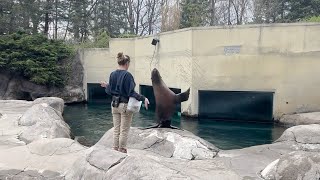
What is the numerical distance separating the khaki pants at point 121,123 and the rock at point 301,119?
902cm

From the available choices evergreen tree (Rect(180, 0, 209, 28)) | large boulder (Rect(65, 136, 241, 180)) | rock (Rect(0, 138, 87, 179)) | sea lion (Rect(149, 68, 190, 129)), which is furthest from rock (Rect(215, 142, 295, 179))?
evergreen tree (Rect(180, 0, 209, 28))

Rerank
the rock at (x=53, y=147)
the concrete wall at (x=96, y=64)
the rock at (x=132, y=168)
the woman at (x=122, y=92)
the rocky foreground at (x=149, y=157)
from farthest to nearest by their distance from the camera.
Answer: the concrete wall at (x=96, y=64) → the rock at (x=53, y=147) → the woman at (x=122, y=92) → the rocky foreground at (x=149, y=157) → the rock at (x=132, y=168)

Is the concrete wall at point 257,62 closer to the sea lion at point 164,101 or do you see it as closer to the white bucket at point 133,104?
the sea lion at point 164,101

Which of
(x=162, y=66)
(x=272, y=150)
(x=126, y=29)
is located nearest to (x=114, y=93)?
(x=272, y=150)

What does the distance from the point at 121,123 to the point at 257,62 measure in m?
9.76

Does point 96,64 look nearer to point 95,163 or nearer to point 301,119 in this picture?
point 301,119

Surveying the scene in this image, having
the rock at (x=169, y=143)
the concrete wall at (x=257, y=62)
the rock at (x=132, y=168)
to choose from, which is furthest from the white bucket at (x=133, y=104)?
the concrete wall at (x=257, y=62)

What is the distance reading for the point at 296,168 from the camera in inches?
180

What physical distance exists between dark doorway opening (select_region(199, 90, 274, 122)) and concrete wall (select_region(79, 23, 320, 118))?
1.04 ft

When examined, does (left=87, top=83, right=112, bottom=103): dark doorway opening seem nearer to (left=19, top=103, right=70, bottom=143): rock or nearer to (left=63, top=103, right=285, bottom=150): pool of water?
(left=63, top=103, right=285, bottom=150): pool of water

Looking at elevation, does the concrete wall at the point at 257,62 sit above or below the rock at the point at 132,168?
above

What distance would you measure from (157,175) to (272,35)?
35.2 feet

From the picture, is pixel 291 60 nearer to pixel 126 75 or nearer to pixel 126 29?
pixel 126 75

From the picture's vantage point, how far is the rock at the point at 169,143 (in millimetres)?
6045
